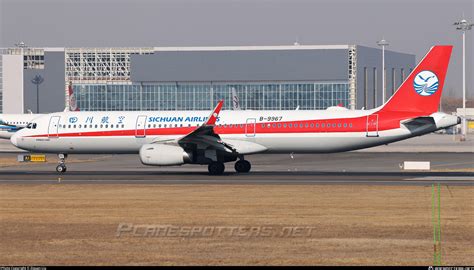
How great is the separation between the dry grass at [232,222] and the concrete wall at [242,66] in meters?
85.9

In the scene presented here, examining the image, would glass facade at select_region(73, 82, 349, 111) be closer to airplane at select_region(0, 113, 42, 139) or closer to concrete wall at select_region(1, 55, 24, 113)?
concrete wall at select_region(1, 55, 24, 113)

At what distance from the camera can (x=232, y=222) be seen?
2616 cm

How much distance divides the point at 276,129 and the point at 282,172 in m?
3.28

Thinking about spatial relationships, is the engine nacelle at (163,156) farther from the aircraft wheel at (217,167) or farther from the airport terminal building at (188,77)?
the airport terminal building at (188,77)

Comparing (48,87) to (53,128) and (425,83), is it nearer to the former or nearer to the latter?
(53,128)

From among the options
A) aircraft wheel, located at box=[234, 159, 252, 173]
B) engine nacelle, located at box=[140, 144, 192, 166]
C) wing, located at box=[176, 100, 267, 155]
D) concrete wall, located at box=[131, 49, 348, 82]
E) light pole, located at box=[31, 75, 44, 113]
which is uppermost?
concrete wall, located at box=[131, 49, 348, 82]

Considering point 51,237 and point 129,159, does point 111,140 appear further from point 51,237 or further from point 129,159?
point 51,237

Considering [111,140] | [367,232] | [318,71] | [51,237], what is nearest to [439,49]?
[111,140]

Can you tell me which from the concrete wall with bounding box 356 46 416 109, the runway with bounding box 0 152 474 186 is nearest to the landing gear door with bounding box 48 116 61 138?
the runway with bounding box 0 152 474 186

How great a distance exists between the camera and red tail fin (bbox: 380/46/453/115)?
46.9m

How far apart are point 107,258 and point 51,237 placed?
4.04 meters

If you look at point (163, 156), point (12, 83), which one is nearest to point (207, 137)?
point (163, 156)

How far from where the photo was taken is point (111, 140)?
49594 mm

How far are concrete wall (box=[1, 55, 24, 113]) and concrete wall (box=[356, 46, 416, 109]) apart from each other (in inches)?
2045
